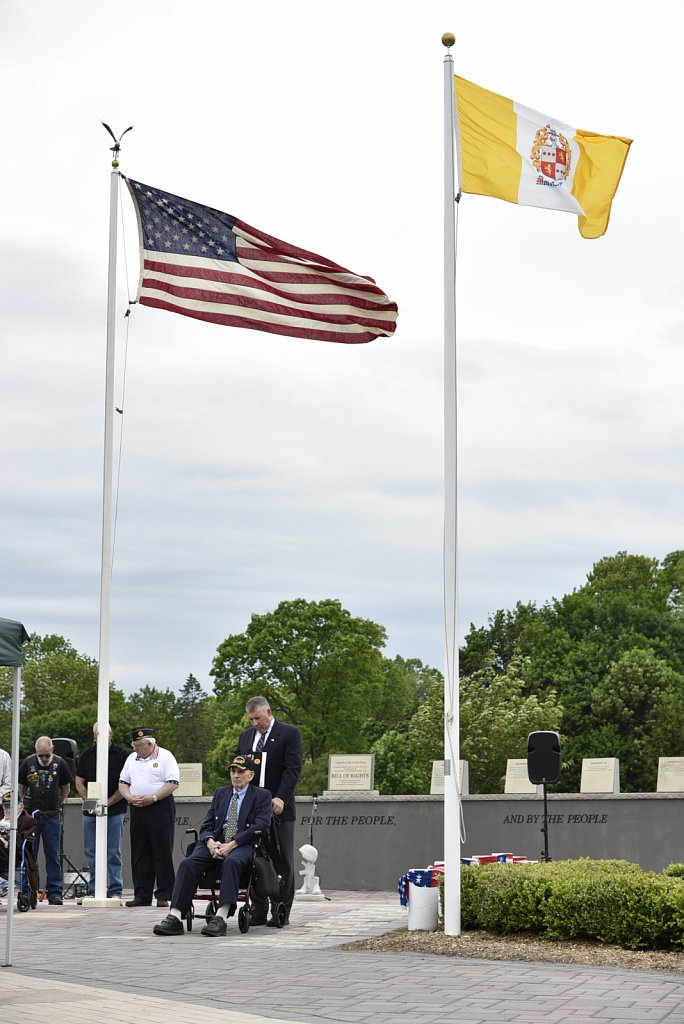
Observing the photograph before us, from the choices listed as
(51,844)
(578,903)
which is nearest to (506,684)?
(51,844)

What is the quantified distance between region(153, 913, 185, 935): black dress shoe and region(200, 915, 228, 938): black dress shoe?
234 millimetres

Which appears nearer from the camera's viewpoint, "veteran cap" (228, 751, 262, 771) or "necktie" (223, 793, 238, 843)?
"necktie" (223, 793, 238, 843)

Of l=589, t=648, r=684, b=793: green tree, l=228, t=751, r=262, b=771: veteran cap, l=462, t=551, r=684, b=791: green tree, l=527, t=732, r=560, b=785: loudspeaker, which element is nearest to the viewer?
l=228, t=751, r=262, b=771: veteran cap

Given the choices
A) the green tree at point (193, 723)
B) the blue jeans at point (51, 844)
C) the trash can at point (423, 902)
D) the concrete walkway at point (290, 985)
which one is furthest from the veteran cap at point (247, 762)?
the green tree at point (193, 723)

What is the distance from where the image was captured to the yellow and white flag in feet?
39.2

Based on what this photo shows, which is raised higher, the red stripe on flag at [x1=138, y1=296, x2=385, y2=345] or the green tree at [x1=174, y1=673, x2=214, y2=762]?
the red stripe on flag at [x1=138, y1=296, x2=385, y2=345]

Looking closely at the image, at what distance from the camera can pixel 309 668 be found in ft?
189

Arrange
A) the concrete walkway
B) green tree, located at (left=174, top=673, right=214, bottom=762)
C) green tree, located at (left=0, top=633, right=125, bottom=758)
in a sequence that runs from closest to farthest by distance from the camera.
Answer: the concrete walkway
green tree, located at (left=0, top=633, right=125, bottom=758)
green tree, located at (left=174, top=673, right=214, bottom=762)

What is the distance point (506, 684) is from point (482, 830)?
126 feet

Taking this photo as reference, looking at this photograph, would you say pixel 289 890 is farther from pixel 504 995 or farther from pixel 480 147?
pixel 480 147

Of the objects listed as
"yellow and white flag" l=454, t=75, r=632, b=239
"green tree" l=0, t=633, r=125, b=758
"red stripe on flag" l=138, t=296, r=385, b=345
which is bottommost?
"green tree" l=0, t=633, r=125, b=758

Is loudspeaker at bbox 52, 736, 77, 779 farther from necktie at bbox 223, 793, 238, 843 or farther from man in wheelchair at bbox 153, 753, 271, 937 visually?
necktie at bbox 223, 793, 238, 843

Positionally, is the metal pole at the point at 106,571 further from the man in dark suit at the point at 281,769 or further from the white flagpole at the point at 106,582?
the man in dark suit at the point at 281,769

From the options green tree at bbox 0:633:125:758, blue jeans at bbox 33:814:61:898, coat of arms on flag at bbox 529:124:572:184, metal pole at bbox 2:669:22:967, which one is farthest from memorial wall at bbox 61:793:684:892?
green tree at bbox 0:633:125:758
